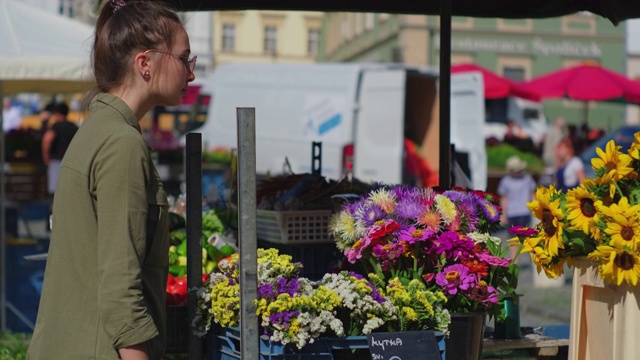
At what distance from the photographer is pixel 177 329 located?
3.55 m

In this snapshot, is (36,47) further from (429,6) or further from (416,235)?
(416,235)

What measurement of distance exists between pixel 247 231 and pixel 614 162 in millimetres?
1369

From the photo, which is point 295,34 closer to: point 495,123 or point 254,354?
point 495,123

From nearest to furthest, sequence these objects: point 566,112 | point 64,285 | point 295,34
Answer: point 64,285 < point 566,112 < point 295,34

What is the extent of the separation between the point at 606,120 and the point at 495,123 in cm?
1642

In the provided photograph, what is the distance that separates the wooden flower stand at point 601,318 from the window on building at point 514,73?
121ft

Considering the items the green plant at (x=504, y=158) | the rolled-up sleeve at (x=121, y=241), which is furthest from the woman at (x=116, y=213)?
the green plant at (x=504, y=158)

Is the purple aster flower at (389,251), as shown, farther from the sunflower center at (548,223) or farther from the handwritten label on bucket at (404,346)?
the sunflower center at (548,223)

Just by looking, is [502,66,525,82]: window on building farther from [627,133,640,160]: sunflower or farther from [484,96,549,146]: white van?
[627,133,640,160]: sunflower

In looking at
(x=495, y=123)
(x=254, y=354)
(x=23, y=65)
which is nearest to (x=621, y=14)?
(x=254, y=354)

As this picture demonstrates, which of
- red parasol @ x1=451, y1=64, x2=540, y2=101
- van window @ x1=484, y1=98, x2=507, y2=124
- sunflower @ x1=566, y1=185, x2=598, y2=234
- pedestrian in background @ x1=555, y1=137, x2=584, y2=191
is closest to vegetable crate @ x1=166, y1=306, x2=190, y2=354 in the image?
sunflower @ x1=566, y1=185, x2=598, y2=234

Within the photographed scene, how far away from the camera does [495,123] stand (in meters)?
25.0

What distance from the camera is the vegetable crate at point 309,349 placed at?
9.33 feet

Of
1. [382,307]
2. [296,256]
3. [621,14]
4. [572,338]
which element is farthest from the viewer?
[621,14]
